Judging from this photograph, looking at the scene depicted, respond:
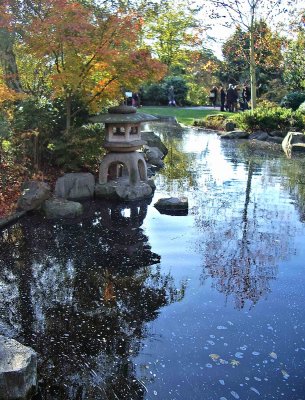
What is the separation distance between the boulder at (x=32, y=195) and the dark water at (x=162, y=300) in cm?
36

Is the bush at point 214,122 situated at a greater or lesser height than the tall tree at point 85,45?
lesser

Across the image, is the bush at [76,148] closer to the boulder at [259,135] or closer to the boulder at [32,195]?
the boulder at [32,195]

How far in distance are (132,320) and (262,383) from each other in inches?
60.3

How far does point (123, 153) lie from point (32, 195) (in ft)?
8.18

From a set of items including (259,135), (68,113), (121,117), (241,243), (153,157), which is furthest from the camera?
(259,135)

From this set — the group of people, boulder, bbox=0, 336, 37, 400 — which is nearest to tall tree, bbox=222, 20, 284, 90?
the group of people

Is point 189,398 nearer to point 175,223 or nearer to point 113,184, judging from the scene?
point 175,223

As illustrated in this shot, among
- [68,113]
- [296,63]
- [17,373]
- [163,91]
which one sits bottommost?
[17,373]

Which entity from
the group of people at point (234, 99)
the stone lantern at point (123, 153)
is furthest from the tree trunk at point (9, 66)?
the group of people at point (234, 99)

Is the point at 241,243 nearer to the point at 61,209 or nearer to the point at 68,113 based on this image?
the point at 61,209

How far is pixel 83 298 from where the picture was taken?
5.40 m

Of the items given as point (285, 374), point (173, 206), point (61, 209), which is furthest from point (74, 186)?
point (285, 374)

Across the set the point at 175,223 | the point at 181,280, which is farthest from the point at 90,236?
the point at 181,280

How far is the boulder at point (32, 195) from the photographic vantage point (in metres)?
8.54
